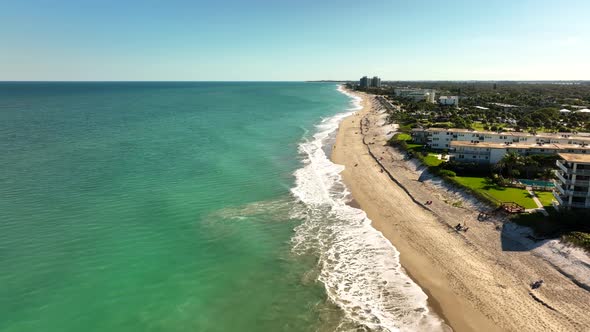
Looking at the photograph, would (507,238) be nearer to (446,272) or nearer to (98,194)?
(446,272)

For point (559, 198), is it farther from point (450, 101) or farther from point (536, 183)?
point (450, 101)

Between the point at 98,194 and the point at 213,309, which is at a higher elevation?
the point at 98,194

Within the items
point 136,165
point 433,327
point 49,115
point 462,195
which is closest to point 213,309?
point 433,327

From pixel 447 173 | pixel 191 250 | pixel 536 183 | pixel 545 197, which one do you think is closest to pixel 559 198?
pixel 545 197

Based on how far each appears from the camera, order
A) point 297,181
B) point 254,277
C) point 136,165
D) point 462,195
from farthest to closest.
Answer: point 136,165
point 297,181
point 462,195
point 254,277

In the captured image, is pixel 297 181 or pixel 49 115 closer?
pixel 297 181

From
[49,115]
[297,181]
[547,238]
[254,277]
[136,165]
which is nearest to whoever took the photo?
[254,277]
